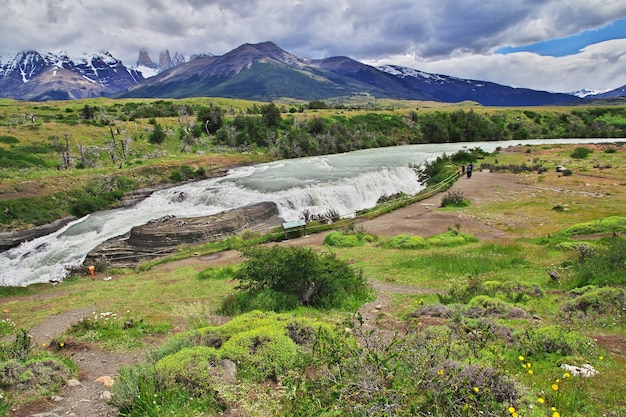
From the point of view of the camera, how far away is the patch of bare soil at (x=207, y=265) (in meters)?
5.27

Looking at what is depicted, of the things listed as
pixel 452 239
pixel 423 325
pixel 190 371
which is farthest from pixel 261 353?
pixel 452 239

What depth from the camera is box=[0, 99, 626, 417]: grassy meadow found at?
13.8 ft

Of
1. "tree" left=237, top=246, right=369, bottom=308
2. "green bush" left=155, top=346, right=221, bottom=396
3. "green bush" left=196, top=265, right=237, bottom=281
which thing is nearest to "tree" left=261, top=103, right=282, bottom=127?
"green bush" left=196, top=265, right=237, bottom=281

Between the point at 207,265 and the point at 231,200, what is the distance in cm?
1248

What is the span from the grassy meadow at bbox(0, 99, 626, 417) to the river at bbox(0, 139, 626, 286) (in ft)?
21.1

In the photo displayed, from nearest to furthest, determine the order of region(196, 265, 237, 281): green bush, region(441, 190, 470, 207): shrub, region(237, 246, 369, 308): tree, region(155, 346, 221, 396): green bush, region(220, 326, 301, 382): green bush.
→ region(155, 346, 221, 396): green bush → region(220, 326, 301, 382): green bush → region(237, 246, 369, 308): tree → region(196, 265, 237, 281): green bush → region(441, 190, 470, 207): shrub

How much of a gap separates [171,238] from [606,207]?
27.5 m

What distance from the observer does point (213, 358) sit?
5.70m

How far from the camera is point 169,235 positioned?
2253 centimetres

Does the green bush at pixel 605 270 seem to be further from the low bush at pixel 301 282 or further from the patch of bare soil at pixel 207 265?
the low bush at pixel 301 282

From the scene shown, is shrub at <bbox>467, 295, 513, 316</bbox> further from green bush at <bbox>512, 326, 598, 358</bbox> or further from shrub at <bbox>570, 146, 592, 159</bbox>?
shrub at <bbox>570, 146, 592, 159</bbox>

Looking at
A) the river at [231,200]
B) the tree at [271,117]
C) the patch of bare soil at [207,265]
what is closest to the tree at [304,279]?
the patch of bare soil at [207,265]

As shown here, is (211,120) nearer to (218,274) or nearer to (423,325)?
(218,274)

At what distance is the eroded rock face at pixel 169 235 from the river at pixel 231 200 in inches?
61.0
